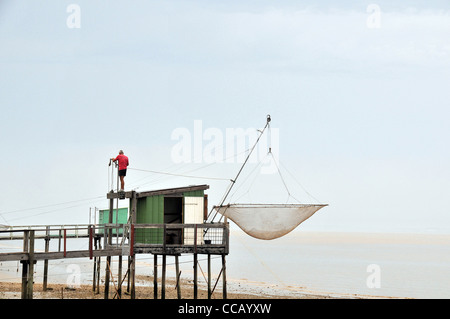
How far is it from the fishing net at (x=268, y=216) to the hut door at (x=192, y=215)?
2286 mm

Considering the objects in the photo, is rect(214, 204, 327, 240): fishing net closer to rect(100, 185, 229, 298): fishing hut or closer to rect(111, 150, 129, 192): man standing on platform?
rect(100, 185, 229, 298): fishing hut

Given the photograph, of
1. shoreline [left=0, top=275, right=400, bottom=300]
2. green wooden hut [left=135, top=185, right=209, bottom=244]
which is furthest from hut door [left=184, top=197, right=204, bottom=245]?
shoreline [left=0, top=275, right=400, bottom=300]

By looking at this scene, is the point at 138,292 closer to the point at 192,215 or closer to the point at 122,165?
the point at 192,215

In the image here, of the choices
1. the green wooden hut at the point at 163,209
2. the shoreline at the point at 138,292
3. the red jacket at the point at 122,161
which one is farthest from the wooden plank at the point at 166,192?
the shoreline at the point at 138,292

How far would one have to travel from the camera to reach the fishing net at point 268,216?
3061 centimetres

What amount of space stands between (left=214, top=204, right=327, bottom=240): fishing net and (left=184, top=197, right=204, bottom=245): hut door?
229cm

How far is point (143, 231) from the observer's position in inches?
1103

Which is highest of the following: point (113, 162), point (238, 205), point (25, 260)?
point (113, 162)

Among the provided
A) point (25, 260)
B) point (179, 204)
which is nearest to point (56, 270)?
point (179, 204)

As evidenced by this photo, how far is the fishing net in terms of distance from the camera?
100 ft

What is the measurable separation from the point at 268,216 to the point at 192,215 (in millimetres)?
4383
